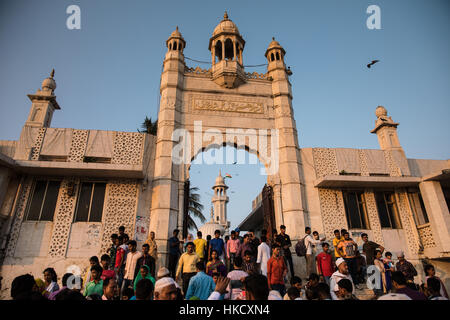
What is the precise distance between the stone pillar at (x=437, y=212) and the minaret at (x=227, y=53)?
8995 millimetres

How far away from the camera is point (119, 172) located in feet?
33.3

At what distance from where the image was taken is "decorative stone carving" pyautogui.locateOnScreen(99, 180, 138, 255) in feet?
32.5

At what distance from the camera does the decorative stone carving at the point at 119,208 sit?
9914 millimetres

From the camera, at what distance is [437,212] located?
10.6 m

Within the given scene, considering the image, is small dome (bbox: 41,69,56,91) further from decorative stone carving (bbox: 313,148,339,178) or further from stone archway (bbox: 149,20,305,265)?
decorative stone carving (bbox: 313,148,339,178)

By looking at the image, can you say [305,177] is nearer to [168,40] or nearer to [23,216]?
[168,40]

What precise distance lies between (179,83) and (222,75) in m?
1.98

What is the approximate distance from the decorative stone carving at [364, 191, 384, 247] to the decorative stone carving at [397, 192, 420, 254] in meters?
1.06

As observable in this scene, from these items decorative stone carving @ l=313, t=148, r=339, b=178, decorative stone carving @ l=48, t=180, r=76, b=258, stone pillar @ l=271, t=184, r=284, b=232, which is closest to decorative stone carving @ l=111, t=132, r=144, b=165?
decorative stone carving @ l=48, t=180, r=76, b=258

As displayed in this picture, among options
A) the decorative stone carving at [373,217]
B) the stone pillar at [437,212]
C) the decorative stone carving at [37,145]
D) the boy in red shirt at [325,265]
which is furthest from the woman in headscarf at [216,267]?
the stone pillar at [437,212]

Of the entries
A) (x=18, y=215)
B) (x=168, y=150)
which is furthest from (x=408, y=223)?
(x=18, y=215)

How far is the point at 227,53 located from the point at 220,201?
2342cm

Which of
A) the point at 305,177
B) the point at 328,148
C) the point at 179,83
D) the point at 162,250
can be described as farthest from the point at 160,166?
the point at 328,148

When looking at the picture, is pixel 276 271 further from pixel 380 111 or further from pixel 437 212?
pixel 380 111
